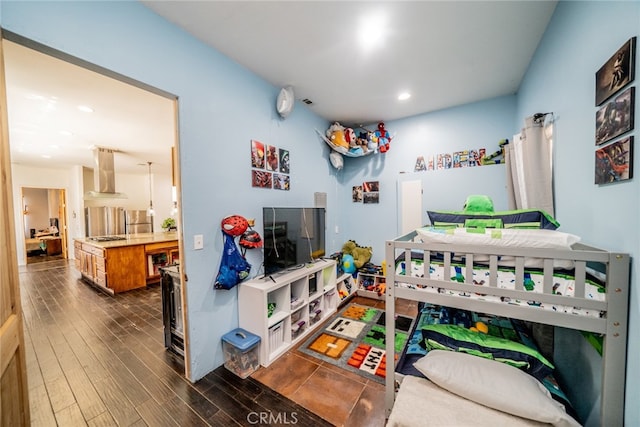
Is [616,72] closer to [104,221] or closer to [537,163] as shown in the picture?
[537,163]

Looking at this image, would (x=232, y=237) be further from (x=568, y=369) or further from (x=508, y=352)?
(x=568, y=369)

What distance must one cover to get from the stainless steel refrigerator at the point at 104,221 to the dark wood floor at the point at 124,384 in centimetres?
344

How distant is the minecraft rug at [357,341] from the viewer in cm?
196

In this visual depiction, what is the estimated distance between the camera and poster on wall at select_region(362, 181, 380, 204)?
3.61m

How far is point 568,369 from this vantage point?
1.30m

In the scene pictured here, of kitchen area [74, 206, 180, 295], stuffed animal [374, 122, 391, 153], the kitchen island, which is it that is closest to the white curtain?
stuffed animal [374, 122, 391, 153]

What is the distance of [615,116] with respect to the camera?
3.09ft

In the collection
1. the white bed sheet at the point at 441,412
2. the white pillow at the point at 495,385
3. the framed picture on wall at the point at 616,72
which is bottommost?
the white bed sheet at the point at 441,412

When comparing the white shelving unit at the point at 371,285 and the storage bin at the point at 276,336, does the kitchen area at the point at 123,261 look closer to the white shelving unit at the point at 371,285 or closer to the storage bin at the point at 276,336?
the storage bin at the point at 276,336

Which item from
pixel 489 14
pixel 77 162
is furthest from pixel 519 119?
pixel 77 162

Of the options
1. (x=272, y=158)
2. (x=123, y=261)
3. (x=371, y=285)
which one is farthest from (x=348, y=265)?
(x=123, y=261)

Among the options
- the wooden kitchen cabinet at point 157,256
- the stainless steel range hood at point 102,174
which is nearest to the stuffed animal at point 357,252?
the wooden kitchen cabinet at point 157,256

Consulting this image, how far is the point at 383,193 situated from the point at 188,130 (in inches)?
109

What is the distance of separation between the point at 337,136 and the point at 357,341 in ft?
8.94
